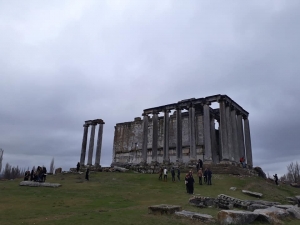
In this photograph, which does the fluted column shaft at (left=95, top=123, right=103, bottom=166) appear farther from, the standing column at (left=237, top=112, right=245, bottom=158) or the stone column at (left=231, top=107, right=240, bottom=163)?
the standing column at (left=237, top=112, right=245, bottom=158)

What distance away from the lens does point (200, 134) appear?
155 feet

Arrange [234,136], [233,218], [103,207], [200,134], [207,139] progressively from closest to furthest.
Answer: [233,218] < [103,207] < [207,139] < [234,136] < [200,134]

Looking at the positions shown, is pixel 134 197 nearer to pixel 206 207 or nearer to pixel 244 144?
pixel 206 207

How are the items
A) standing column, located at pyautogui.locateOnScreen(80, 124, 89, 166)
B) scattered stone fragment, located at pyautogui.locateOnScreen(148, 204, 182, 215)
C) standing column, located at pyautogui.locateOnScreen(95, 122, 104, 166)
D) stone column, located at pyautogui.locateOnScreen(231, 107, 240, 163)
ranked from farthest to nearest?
standing column, located at pyautogui.locateOnScreen(80, 124, 89, 166) → standing column, located at pyautogui.locateOnScreen(95, 122, 104, 166) → stone column, located at pyautogui.locateOnScreen(231, 107, 240, 163) → scattered stone fragment, located at pyautogui.locateOnScreen(148, 204, 182, 215)

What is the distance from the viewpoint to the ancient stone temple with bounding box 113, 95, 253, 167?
3644cm

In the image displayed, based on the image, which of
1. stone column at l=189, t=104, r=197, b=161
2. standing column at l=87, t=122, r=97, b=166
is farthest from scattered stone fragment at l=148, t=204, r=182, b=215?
standing column at l=87, t=122, r=97, b=166

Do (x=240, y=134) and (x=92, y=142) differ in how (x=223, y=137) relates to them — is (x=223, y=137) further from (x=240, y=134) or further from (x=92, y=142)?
(x=92, y=142)

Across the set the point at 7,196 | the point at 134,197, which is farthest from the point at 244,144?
the point at 7,196

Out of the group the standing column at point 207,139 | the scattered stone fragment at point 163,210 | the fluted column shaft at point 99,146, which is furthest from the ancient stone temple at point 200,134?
the scattered stone fragment at point 163,210

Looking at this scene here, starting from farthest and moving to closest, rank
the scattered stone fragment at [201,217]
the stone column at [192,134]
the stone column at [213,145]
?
1. the stone column at [213,145]
2. the stone column at [192,134]
3. the scattered stone fragment at [201,217]

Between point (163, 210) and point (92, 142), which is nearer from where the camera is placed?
point (163, 210)

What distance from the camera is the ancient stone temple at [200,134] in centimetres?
3644

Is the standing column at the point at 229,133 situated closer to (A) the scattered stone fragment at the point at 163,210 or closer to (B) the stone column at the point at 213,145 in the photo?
(B) the stone column at the point at 213,145

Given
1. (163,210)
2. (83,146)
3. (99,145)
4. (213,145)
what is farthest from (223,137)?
(83,146)
